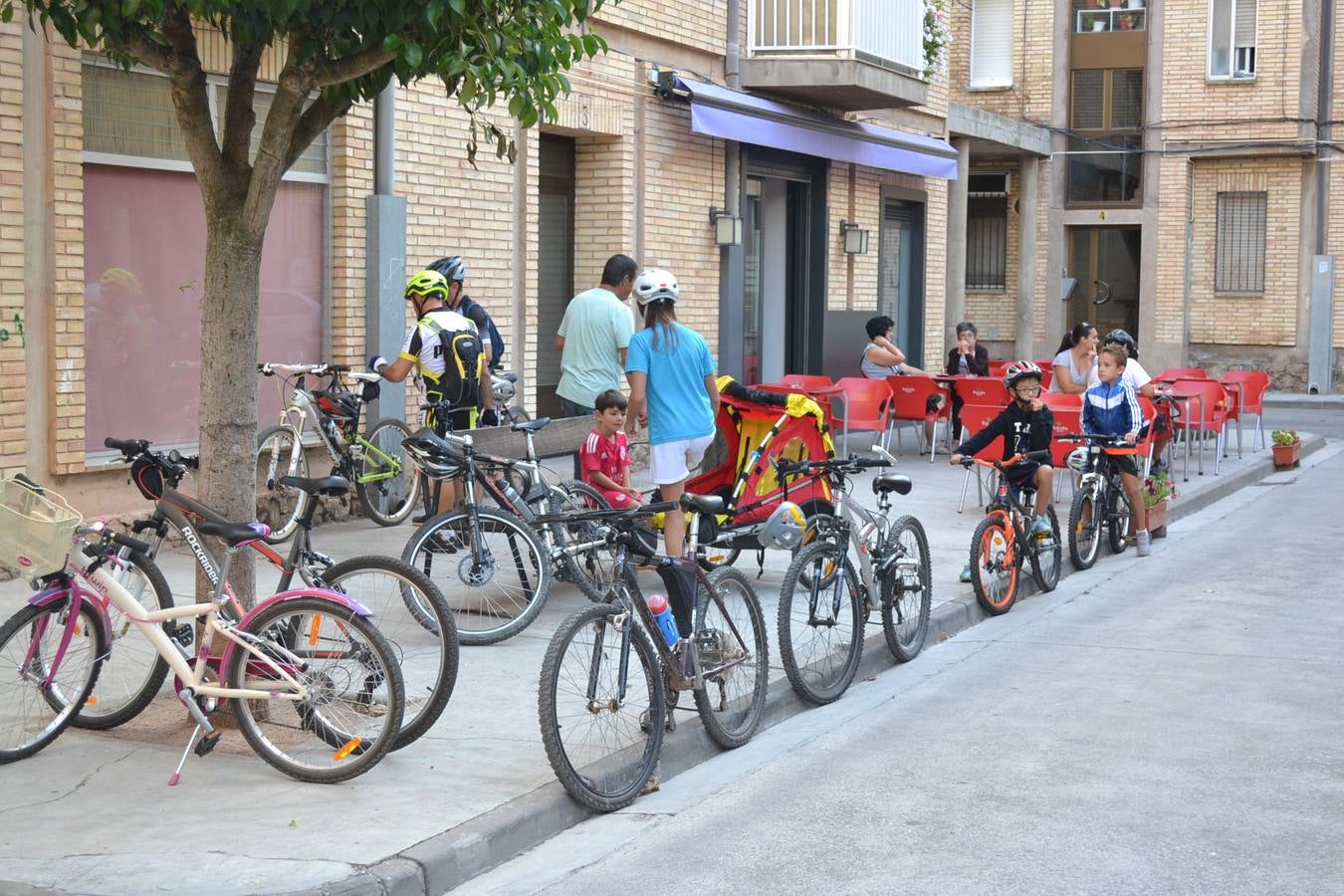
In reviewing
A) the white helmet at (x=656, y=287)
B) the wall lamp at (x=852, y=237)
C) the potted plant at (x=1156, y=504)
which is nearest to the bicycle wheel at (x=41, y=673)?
the white helmet at (x=656, y=287)

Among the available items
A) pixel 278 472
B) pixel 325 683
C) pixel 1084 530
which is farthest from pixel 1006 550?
pixel 325 683

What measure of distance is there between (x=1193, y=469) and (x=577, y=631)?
43.4ft

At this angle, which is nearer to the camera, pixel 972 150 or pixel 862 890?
pixel 862 890

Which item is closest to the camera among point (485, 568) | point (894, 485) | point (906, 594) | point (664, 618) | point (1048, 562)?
point (664, 618)

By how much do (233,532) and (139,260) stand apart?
17.0 feet

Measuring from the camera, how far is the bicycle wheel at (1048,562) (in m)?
10.8

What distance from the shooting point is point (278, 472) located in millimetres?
11375

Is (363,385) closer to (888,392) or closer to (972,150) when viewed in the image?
(888,392)

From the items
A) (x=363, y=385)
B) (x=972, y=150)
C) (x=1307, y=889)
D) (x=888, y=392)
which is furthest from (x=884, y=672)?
(x=972, y=150)

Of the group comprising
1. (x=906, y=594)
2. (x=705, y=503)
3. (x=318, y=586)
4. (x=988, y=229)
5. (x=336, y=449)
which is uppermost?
(x=988, y=229)

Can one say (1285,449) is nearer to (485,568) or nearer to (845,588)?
(845,588)

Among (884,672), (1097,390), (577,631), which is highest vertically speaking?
(1097,390)

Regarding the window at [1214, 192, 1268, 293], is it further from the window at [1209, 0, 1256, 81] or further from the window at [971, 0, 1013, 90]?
the window at [971, 0, 1013, 90]

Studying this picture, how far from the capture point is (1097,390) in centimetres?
1222
